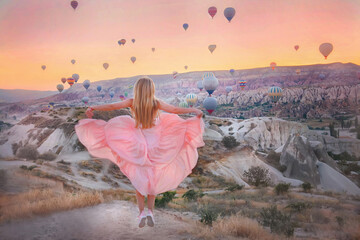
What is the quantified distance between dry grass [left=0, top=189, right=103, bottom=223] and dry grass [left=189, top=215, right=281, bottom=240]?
213 centimetres

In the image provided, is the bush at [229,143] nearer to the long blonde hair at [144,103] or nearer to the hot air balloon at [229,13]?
the hot air balloon at [229,13]

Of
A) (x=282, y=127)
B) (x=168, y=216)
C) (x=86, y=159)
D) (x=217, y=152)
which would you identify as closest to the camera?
(x=168, y=216)

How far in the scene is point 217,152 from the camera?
1881 centimetres

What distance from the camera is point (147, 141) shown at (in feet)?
13.3

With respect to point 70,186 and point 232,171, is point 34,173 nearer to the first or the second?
point 70,186

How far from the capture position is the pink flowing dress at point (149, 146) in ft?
12.9

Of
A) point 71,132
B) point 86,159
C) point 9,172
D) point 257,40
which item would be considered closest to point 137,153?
point 9,172

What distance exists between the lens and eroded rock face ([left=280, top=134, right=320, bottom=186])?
742 inches

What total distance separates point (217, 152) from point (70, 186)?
40.0 ft

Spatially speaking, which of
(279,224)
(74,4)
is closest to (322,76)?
(74,4)

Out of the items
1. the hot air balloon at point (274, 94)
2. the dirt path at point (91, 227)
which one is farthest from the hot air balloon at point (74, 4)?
the hot air balloon at point (274, 94)

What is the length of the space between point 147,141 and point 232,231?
6.29 feet

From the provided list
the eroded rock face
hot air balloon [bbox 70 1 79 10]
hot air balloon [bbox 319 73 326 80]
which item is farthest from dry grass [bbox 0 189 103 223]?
hot air balloon [bbox 319 73 326 80]

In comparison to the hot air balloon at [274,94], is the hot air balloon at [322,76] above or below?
above
